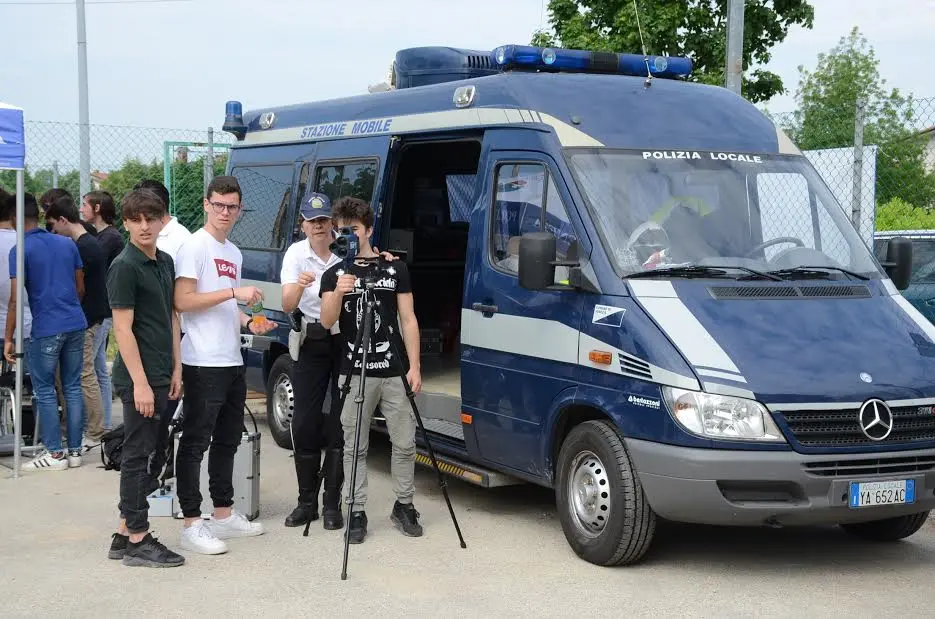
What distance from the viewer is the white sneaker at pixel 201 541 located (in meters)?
6.79

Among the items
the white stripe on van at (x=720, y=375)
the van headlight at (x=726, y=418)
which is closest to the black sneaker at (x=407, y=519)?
the van headlight at (x=726, y=418)

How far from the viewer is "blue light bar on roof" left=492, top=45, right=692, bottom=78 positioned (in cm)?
771

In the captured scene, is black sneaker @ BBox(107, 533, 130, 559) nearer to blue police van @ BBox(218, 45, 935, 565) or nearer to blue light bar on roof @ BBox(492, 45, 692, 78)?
blue police van @ BBox(218, 45, 935, 565)

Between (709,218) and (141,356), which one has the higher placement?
(709,218)

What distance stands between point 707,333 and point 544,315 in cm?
107

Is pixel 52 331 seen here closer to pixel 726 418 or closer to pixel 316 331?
pixel 316 331

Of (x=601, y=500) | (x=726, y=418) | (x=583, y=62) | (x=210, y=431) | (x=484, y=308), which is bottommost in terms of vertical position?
(x=601, y=500)

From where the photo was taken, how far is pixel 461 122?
25.7 ft

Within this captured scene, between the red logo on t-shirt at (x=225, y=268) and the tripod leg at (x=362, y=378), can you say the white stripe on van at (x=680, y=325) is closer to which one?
the tripod leg at (x=362, y=378)

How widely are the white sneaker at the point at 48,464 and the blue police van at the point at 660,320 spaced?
2483 millimetres

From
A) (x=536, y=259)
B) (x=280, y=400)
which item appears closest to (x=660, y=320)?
(x=536, y=259)

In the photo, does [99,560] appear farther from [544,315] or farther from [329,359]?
[544,315]

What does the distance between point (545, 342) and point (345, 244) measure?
1.26 meters

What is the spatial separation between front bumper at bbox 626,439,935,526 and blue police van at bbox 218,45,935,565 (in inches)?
0.4
